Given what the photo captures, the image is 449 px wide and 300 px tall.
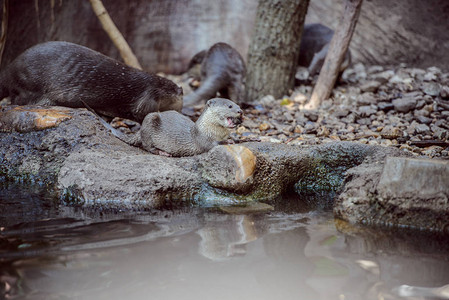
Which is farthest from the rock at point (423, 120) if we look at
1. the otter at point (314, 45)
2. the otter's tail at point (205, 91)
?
the otter's tail at point (205, 91)

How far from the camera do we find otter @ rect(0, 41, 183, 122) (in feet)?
11.3

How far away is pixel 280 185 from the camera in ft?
8.86

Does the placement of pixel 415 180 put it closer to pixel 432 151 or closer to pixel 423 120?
pixel 432 151

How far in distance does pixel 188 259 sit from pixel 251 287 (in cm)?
29

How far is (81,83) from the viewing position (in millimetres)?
3541

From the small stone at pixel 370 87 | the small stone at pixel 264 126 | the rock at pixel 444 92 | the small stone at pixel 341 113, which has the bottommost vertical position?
the small stone at pixel 264 126

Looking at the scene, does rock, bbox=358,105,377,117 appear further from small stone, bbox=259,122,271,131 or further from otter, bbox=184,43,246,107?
otter, bbox=184,43,246,107

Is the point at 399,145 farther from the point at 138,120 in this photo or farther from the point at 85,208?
the point at 85,208

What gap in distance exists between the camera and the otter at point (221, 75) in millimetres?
4824

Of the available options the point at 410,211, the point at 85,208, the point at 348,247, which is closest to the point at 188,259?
Result: the point at 348,247

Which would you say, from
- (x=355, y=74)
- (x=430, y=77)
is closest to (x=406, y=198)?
(x=430, y=77)

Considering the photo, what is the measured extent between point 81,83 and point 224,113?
1291 mm

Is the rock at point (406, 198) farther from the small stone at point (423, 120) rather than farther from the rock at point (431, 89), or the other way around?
the rock at point (431, 89)

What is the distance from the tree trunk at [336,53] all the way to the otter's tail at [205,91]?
953 millimetres
